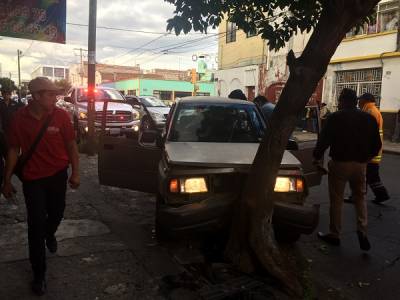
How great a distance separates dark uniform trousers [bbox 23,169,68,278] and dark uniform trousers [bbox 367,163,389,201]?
198 inches

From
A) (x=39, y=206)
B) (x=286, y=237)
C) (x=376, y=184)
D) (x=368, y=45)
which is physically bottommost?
(x=286, y=237)

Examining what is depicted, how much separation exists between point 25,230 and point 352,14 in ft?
14.0

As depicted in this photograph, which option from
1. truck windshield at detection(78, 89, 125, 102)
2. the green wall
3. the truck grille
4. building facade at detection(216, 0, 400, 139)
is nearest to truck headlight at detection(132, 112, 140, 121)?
the truck grille

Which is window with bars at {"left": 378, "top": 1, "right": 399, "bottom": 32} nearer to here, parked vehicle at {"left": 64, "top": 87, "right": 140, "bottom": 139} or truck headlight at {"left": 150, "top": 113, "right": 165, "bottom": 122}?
truck headlight at {"left": 150, "top": 113, "right": 165, "bottom": 122}

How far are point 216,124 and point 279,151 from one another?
1869mm

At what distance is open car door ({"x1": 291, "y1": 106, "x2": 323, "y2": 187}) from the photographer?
533cm

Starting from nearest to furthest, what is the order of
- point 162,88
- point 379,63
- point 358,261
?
point 358,261 < point 379,63 < point 162,88

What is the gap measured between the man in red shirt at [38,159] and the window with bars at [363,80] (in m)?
17.5

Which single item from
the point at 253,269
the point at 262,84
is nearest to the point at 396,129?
the point at 262,84

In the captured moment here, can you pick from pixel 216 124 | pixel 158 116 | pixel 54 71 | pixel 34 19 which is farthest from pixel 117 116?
pixel 54 71

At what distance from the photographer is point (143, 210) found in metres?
6.21

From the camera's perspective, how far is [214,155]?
14.6 ft

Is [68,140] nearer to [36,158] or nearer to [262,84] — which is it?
[36,158]

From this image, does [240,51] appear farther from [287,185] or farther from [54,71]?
[54,71]
